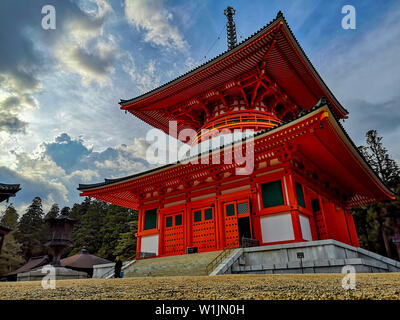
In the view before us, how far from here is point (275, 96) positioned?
15250mm

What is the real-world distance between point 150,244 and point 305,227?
26.0 feet

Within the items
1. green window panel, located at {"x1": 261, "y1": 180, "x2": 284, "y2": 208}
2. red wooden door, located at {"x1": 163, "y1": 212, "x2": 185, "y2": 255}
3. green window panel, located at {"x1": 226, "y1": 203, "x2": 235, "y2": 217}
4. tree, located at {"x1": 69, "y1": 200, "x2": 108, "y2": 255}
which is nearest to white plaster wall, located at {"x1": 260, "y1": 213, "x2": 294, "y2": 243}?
green window panel, located at {"x1": 261, "y1": 180, "x2": 284, "y2": 208}

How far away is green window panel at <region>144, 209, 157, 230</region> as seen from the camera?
1431cm

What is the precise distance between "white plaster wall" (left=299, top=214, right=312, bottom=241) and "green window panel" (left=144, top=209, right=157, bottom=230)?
7.53m

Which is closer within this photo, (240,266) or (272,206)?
(240,266)

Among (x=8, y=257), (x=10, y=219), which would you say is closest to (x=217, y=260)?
(x=8, y=257)

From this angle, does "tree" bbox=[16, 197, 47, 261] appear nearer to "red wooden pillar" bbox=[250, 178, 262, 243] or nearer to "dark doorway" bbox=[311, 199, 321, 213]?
"red wooden pillar" bbox=[250, 178, 262, 243]

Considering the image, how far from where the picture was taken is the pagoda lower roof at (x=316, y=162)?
29.3 feet

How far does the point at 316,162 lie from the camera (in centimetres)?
1207

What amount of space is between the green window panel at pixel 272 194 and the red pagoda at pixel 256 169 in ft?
0.13

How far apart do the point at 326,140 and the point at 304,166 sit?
7.44ft

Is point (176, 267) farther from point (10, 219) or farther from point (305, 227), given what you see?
point (10, 219)
